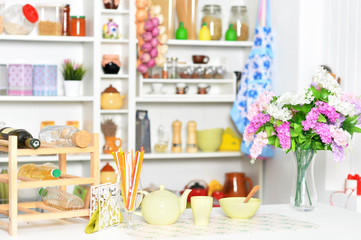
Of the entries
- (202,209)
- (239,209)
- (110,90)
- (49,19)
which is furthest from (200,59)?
(202,209)

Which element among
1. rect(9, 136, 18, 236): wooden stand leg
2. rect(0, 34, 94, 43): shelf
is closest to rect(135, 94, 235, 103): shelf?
rect(0, 34, 94, 43): shelf

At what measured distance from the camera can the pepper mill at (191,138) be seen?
4203 mm

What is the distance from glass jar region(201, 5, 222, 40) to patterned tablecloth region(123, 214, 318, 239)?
2.15 m

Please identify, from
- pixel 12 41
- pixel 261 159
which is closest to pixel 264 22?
pixel 261 159

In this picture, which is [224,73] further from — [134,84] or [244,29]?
[134,84]

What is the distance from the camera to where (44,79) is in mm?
3799

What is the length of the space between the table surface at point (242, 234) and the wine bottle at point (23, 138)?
0.28m

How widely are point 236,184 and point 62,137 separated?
233 cm

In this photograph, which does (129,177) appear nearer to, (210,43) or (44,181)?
(44,181)

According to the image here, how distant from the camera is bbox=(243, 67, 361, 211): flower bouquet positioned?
2352mm

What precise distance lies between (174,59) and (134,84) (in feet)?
1.18

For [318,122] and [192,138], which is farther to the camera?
[192,138]

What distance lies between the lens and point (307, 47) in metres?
3.73

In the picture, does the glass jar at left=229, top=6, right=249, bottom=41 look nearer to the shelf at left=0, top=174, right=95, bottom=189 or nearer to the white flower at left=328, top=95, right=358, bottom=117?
the white flower at left=328, top=95, right=358, bottom=117
